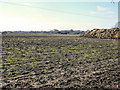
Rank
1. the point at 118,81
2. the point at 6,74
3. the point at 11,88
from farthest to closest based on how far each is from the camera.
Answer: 1. the point at 6,74
2. the point at 118,81
3. the point at 11,88

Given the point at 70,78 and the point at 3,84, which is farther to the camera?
the point at 70,78

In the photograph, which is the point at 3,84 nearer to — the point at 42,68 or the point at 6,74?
the point at 6,74

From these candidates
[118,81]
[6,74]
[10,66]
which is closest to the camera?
[118,81]

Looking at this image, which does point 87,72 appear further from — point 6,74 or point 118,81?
point 6,74

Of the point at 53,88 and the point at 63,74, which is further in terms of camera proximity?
the point at 63,74

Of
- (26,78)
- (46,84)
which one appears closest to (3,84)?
(26,78)

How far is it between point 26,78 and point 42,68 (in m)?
1.41

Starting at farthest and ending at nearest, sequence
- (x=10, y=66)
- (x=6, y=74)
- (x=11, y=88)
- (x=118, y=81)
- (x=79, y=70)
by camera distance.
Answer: (x=10, y=66) < (x=79, y=70) < (x=6, y=74) < (x=118, y=81) < (x=11, y=88)

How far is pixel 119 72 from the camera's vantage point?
634cm

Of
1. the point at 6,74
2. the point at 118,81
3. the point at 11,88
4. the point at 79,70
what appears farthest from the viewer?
the point at 79,70

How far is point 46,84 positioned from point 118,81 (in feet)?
8.43

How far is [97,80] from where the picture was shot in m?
5.45

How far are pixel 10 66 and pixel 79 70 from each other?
11.0 feet

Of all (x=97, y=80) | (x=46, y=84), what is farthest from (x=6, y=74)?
(x=97, y=80)
